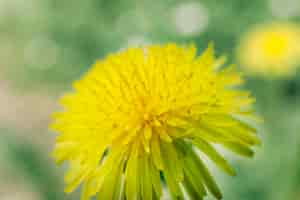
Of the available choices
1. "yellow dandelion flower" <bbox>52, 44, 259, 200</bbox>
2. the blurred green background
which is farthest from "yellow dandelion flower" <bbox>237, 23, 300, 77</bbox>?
"yellow dandelion flower" <bbox>52, 44, 259, 200</bbox>

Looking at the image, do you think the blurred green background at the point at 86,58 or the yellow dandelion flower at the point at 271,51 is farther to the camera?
the yellow dandelion flower at the point at 271,51

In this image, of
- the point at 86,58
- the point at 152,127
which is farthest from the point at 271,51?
the point at 152,127

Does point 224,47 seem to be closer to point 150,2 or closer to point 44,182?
point 150,2

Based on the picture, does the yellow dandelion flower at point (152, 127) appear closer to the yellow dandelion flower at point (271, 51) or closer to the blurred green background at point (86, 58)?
the blurred green background at point (86, 58)

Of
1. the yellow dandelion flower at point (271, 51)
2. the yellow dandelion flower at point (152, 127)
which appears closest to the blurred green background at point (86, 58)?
the yellow dandelion flower at point (271, 51)

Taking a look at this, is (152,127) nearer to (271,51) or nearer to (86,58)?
(271,51)

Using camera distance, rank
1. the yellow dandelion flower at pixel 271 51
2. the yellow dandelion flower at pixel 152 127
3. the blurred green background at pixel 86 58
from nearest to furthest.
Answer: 1. the yellow dandelion flower at pixel 152 127
2. the blurred green background at pixel 86 58
3. the yellow dandelion flower at pixel 271 51

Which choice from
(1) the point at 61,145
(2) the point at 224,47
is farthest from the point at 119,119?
(2) the point at 224,47
